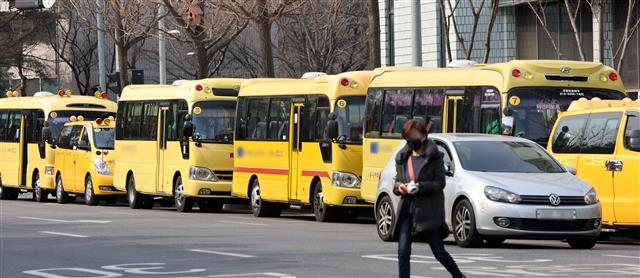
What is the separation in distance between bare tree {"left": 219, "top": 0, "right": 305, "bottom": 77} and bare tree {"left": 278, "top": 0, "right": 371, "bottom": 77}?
908 inches

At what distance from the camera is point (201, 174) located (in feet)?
101

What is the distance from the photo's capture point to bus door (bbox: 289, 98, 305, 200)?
27844 millimetres

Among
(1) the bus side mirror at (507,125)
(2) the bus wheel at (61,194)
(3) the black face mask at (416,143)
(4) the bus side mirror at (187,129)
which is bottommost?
(2) the bus wheel at (61,194)

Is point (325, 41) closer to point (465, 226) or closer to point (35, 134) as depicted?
point (35, 134)

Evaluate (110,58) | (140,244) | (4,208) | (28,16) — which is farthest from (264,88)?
(110,58)

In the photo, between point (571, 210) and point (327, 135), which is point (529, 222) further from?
point (327, 135)

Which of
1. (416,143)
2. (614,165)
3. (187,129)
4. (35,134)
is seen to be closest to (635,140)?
(614,165)

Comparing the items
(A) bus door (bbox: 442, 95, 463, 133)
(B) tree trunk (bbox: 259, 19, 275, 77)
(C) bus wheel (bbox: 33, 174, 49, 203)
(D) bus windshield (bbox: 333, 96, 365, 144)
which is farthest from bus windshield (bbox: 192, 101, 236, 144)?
(C) bus wheel (bbox: 33, 174, 49, 203)

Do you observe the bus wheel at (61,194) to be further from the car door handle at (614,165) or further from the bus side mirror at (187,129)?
the car door handle at (614,165)

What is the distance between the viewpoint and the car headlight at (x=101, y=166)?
3584 cm

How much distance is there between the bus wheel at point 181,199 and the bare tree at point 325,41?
27399mm

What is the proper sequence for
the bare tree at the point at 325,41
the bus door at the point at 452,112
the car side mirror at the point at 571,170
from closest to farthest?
the car side mirror at the point at 571,170 → the bus door at the point at 452,112 → the bare tree at the point at 325,41

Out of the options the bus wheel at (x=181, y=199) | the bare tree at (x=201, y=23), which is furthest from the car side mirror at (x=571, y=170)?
the bare tree at (x=201, y=23)

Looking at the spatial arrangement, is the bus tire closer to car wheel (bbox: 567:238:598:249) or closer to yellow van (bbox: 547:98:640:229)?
yellow van (bbox: 547:98:640:229)
